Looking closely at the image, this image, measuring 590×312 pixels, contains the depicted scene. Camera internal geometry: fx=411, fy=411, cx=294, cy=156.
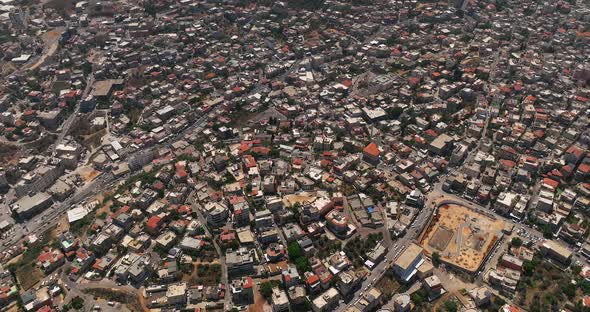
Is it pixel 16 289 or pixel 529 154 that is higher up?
pixel 529 154

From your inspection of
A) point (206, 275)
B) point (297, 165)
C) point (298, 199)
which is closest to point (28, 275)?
point (206, 275)

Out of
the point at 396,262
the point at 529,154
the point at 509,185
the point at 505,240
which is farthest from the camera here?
the point at 529,154

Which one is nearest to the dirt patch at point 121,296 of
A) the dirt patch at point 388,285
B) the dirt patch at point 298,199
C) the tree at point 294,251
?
the tree at point 294,251

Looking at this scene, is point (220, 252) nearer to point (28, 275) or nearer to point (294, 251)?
point (294, 251)

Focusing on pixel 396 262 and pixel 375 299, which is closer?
pixel 375 299

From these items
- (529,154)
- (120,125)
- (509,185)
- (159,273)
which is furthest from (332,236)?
(120,125)

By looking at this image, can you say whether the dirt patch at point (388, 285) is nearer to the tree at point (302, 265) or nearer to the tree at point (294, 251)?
the tree at point (302, 265)

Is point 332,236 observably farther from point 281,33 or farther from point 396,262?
point 281,33
